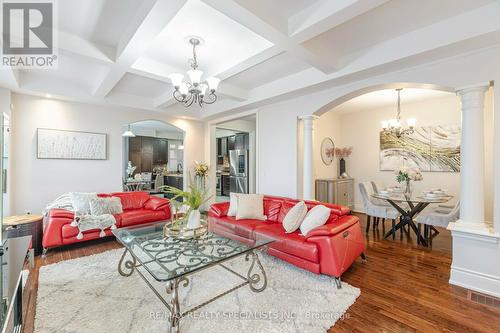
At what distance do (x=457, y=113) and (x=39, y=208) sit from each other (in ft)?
27.5

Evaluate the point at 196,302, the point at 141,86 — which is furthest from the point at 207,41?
the point at 196,302

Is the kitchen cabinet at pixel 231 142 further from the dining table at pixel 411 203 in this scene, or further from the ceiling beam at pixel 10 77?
the ceiling beam at pixel 10 77

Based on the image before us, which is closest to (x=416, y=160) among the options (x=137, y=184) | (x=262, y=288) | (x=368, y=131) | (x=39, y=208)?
(x=368, y=131)

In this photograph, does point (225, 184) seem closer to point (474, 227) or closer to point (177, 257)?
point (177, 257)

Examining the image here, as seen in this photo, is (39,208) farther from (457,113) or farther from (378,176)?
(457,113)

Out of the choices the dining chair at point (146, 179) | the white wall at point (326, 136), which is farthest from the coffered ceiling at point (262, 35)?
the dining chair at point (146, 179)

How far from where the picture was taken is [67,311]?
203cm

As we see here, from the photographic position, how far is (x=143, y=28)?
6.95 ft

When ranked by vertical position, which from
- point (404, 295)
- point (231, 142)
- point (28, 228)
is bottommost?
point (404, 295)

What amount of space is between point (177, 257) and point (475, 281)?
309 cm

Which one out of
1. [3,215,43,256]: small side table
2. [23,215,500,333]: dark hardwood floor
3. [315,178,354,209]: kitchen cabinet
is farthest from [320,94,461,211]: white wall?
[3,215,43,256]: small side table

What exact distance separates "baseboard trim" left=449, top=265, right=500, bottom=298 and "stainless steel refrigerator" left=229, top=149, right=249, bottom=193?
5790 millimetres

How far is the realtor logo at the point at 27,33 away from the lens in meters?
2.13

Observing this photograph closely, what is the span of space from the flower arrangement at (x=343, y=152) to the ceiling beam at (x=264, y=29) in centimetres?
400
